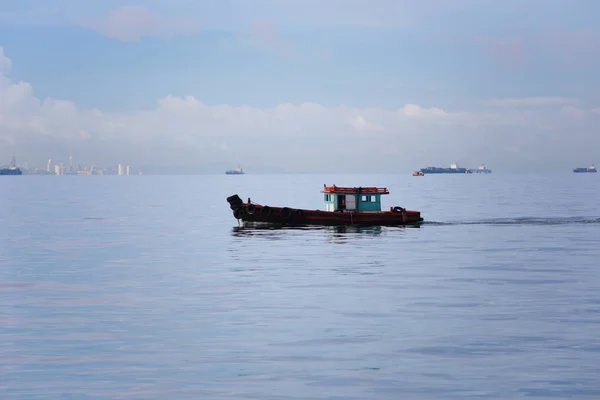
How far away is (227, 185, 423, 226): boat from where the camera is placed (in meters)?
78.9

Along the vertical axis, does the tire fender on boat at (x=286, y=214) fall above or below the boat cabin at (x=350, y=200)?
below

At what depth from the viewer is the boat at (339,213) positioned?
259 feet

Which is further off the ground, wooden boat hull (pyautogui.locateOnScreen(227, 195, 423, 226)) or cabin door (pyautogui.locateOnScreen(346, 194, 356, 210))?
cabin door (pyautogui.locateOnScreen(346, 194, 356, 210))

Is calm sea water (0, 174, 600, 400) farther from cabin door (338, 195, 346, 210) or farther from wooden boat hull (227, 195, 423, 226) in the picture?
cabin door (338, 195, 346, 210)

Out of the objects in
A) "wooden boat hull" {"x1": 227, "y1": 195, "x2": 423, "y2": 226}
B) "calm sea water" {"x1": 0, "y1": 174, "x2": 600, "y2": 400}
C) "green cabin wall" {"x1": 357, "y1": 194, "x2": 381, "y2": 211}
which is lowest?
"calm sea water" {"x1": 0, "y1": 174, "x2": 600, "y2": 400}

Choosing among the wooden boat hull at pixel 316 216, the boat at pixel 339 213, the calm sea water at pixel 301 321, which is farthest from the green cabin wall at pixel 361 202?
the calm sea water at pixel 301 321

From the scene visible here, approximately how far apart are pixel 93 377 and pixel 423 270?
27.6 metres

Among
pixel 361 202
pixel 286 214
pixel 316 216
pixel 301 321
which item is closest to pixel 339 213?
pixel 316 216

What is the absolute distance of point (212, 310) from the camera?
110ft

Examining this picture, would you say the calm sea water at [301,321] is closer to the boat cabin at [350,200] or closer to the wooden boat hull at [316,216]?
the wooden boat hull at [316,216]

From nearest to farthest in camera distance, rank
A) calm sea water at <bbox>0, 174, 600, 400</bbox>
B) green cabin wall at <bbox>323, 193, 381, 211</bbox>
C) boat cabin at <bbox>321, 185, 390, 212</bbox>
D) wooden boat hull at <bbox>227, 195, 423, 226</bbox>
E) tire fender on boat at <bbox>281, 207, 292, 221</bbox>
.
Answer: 1. calm sea water at <bbox>0, 174, 600, 400</bbox>
2. wooden boat hull at <bbox>227, 195, 423, 226</bbox>
3. boat cabin at <bbox>321, 185, 390, 212</bbox>
4. green cabin wall at <bbox>323, 193, 381, 211</bbox>
5. tire fender on boat at <bbox>281, 207, 292, 221</bbox>

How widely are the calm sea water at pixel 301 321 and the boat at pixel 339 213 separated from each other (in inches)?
602

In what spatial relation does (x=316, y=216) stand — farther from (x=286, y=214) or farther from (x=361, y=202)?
(x=361, y=202)

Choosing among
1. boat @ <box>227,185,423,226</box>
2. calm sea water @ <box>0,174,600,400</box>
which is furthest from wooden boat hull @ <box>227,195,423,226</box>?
calm sea water @ <box>0,174,600,400</box>
